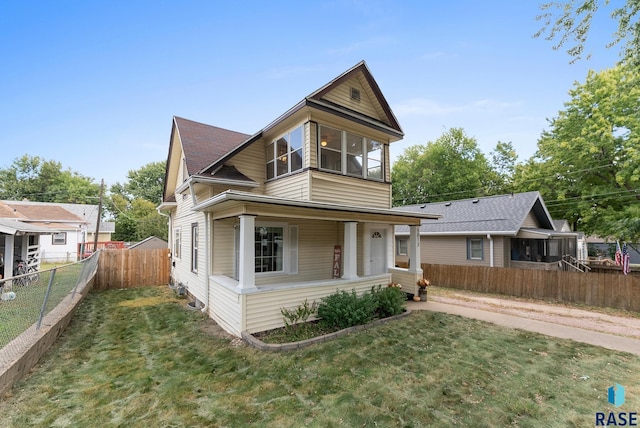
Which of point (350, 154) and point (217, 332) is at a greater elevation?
point (350, 154)

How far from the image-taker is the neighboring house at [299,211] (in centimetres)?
644

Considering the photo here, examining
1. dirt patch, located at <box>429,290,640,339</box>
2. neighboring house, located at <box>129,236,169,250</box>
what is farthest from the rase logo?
neighboring house, located at <box>129,236,169,250</box>

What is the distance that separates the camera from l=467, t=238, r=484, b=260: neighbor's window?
1457 cm

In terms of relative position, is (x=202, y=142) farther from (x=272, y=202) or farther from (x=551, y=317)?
(x=551, y=317)

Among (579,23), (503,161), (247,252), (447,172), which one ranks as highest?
(503,161)

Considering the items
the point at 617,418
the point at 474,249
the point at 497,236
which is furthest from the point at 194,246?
the point at 497,236

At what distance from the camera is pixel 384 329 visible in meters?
6.60

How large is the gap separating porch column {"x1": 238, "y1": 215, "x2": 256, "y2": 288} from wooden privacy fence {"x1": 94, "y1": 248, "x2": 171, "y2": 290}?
368 inches

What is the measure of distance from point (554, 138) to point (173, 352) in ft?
96.0

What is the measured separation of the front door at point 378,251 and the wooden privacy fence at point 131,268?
32.4 feet

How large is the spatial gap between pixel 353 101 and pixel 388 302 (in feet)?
20.7

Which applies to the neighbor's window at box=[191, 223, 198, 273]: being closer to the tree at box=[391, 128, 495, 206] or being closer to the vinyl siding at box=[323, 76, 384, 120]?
the vinyl siding at box=[323, 76, 384, 120]

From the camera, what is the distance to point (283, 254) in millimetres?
8312

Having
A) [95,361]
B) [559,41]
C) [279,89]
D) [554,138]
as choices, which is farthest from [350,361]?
[554,138]
